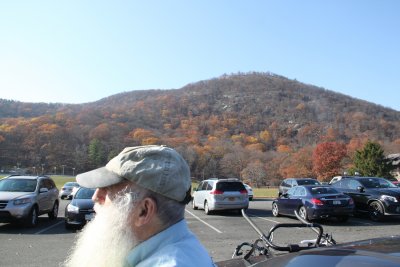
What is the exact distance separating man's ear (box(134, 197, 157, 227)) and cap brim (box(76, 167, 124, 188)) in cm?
14

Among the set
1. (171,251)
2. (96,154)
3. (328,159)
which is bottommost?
(96,154)

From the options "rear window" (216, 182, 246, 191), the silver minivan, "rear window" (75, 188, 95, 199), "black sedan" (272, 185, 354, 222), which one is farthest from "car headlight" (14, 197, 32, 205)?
"black sedan" (272, 185, 354, 222)

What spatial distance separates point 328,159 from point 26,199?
215 feet

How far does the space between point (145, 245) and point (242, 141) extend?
11428 cm

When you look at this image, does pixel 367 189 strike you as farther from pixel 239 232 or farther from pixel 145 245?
pixel 145 245

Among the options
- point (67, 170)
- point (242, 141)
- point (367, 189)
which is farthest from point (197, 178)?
point (367, 189)

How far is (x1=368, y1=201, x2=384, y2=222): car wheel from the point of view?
52.4 ft

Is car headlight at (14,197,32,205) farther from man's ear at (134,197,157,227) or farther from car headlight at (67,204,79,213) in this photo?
man's ear at (134,197,157,227)

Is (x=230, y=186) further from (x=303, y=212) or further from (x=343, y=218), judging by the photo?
(x=343, y=218)

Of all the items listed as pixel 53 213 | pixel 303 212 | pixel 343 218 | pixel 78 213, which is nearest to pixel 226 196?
pixel 303 212

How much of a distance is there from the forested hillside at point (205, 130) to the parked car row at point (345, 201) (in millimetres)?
59268

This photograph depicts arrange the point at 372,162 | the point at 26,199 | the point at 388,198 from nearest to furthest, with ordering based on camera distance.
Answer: the point at 26,199, the point at 388,198, the point at 372,162

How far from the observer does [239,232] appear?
13.4m

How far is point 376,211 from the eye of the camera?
16.2 meters
